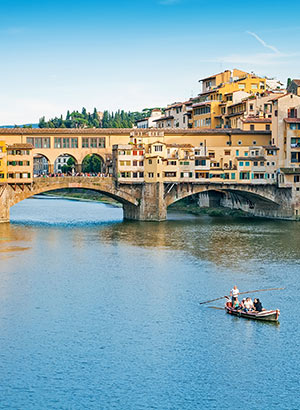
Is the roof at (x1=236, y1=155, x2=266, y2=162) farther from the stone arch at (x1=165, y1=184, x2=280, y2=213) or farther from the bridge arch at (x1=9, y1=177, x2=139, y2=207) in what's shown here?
the bridge arch at (x1=9, y1=177, x2=139, y2=207)

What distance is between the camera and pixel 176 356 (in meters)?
29.2

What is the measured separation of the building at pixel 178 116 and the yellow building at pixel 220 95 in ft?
7.80

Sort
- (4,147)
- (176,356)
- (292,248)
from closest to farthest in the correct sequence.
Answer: (176,356) → (292,248) → (4,147)

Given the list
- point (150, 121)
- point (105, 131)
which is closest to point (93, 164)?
point (150, 121)

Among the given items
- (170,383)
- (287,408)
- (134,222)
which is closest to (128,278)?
(170,383)

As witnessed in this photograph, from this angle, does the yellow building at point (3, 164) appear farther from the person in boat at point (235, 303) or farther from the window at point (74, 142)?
the person in boat at point (235, 303)

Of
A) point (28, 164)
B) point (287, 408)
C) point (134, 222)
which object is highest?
point (28, 164)

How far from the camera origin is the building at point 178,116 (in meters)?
98.3

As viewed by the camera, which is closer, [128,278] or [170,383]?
[170,383]

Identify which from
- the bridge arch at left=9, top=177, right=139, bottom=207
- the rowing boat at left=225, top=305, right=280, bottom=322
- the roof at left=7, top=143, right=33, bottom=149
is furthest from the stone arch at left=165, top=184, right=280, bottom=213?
the rowing boat at left=225, top=305, right=280, bottom=322

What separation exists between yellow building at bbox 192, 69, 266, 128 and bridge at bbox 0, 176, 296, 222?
1544 centimetres

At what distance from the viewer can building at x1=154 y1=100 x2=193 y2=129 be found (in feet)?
323

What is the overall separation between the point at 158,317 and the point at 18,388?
9.86 meters

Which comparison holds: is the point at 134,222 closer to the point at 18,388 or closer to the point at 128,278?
the point at 128,278
